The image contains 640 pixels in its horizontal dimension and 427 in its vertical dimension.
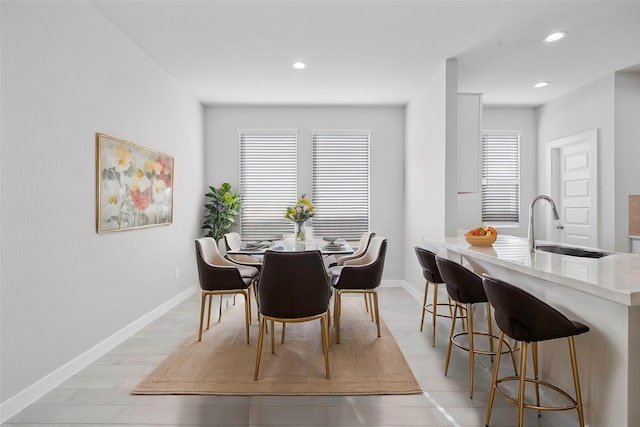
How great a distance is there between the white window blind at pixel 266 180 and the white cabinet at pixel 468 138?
2616 mm

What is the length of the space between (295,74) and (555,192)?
4203 millimetres

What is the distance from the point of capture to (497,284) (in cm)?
173

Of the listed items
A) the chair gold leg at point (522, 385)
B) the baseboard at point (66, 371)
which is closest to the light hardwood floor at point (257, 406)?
the baseboard at point (66, 371)

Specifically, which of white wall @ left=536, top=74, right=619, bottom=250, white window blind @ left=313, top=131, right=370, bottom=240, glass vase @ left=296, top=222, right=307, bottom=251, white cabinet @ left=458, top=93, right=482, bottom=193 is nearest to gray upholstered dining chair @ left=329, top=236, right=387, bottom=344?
glass vase @ left=296, top=222, right=307, bottom=251

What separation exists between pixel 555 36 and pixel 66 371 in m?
4.98

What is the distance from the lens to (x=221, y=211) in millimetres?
5211

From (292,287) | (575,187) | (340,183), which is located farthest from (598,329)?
(340,183)

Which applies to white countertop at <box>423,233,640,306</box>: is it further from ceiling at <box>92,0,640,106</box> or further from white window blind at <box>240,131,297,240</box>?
white window blind at <box>240,131,297,240</box>

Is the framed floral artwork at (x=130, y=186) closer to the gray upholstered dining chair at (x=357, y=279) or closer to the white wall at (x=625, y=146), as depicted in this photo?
the gray upholstered dining chair at (x=357, y=279)

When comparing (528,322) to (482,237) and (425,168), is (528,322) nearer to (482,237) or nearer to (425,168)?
Result: (482,237)

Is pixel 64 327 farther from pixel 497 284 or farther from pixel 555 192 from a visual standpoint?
pixel 555 192

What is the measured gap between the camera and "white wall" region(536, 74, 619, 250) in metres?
4.19

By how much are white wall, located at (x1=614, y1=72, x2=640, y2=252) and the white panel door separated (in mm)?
252

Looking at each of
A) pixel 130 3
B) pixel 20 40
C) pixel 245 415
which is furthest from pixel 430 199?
pixel 20 40
